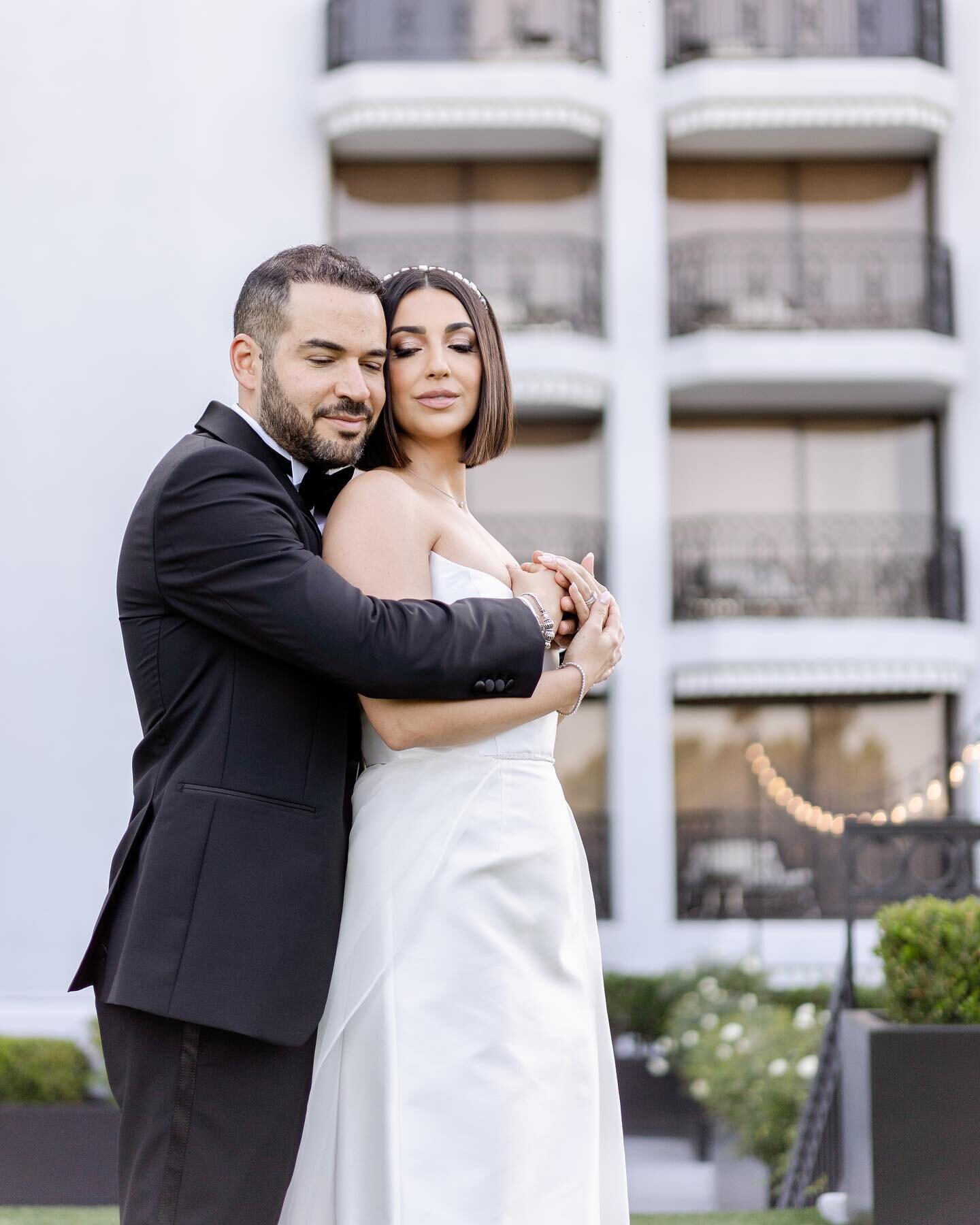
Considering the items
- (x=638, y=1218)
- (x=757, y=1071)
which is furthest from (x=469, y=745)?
(x=757, y=1071)

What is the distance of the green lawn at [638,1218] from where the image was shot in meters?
5.40

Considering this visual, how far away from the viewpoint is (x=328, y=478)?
112 inches

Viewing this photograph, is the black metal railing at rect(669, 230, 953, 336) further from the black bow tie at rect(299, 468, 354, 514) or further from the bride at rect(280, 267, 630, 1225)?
the bride at rect(280, 267, 630, 1225)

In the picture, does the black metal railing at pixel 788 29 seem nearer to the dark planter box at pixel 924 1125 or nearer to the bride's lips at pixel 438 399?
the dark planter box at pixel 924 1125

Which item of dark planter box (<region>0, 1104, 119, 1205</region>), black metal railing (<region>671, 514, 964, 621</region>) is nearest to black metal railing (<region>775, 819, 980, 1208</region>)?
dark planter box (<region>0, 1104, 119, 1205</region>)

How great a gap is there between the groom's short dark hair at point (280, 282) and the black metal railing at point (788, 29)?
15.0 meters

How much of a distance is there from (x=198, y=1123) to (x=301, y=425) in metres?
1.19

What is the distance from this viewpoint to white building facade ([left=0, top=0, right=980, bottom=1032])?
15086 mm

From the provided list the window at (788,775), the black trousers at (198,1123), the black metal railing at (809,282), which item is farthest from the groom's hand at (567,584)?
the black metal railing at (809,282)

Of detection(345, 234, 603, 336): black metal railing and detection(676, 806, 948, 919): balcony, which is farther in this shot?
detection(345, 234, 603, 336): black metal railing

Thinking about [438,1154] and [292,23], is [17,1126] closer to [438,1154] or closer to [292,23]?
[438,1154]

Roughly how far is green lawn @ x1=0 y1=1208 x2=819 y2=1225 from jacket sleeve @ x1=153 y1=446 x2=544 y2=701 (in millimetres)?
3732

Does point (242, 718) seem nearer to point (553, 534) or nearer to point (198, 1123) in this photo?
point (198, 1123)

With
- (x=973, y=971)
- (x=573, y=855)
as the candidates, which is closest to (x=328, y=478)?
(x=573, y=855)
